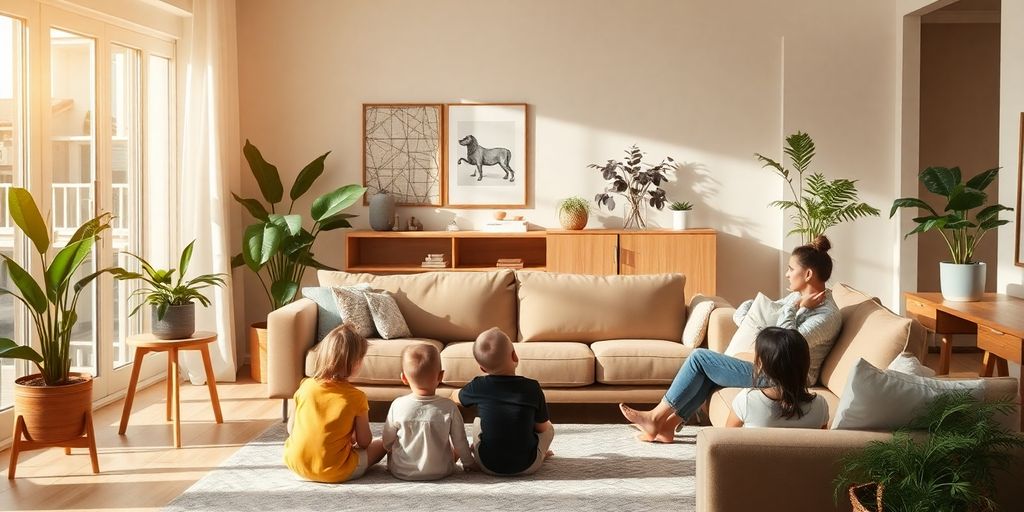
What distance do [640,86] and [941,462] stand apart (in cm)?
486

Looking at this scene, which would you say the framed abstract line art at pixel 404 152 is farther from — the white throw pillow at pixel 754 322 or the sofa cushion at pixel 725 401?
the sofa cushion at pixel 725 401

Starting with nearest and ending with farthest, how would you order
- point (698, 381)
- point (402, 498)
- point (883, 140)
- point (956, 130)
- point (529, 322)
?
point (402, 498) < point (698, 381) < point (529, 322) < point (883, 140) < point (956, 130)

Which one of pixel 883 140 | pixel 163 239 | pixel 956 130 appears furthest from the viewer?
Answer: pixel 956 130

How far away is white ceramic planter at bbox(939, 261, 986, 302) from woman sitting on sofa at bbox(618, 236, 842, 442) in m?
0.91

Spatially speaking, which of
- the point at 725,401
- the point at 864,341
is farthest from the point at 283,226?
the point at 864,341

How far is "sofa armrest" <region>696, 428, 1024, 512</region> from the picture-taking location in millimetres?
2857

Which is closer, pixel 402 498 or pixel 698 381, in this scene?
pixel 402 498

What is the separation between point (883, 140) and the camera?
705 cm

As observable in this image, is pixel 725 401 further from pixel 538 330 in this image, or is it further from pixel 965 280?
pixel 965 280

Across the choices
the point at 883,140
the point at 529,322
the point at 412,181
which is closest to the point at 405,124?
the point at 412,181

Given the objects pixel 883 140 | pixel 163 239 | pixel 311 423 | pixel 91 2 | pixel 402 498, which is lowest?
pixel 402 498

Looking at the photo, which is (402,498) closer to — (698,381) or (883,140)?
(698,381)

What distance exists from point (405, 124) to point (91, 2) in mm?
2391

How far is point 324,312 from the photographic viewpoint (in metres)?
5.35
